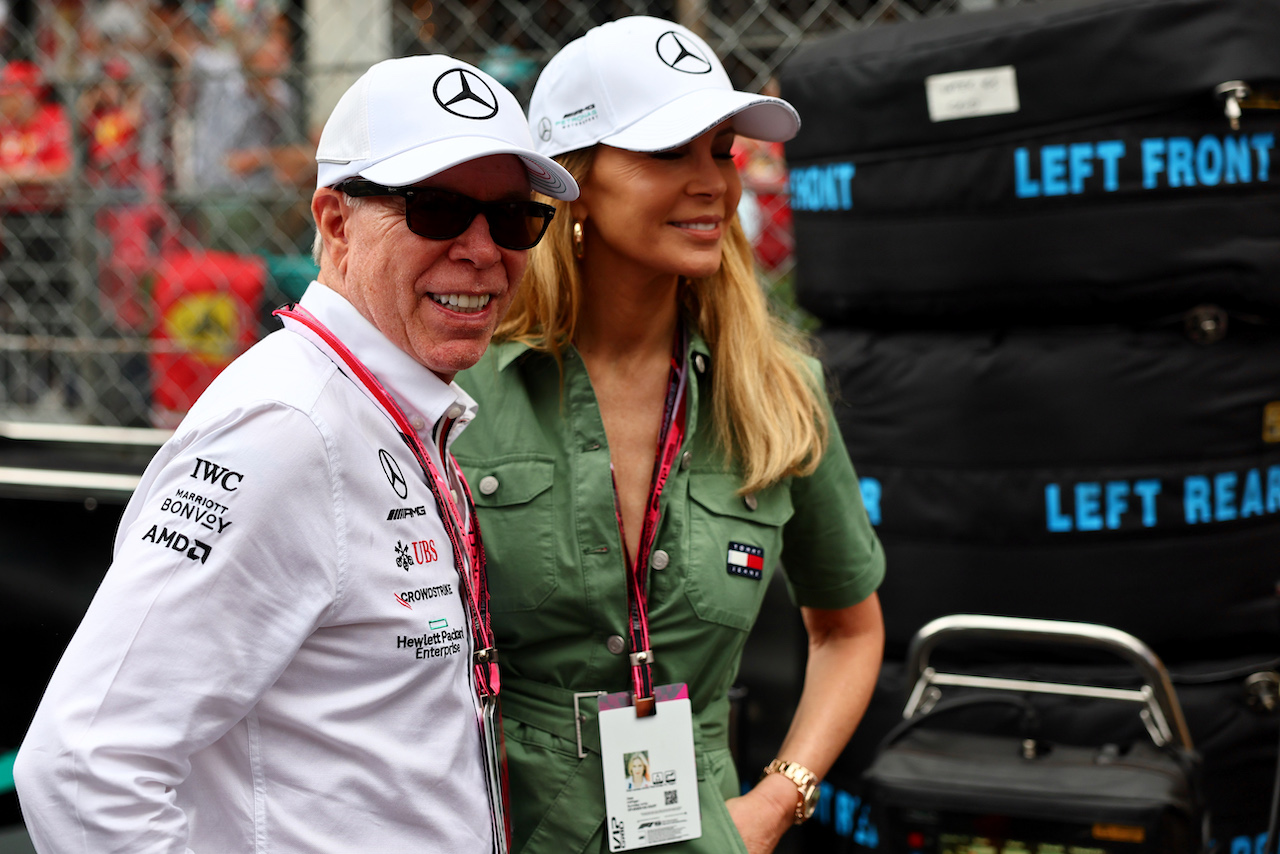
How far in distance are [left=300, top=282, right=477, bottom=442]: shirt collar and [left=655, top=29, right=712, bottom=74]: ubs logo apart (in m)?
0.62

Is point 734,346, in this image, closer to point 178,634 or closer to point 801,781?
point 801,781

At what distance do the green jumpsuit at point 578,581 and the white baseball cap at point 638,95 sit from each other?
0.33 meters

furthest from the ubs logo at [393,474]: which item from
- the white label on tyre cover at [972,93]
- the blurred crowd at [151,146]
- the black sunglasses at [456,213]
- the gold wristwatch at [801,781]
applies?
the blurred crowd at [151,146]

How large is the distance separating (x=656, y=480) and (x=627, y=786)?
428 millimetres

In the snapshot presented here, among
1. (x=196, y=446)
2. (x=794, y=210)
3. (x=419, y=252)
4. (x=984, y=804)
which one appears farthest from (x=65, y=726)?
(x=794, y=210)

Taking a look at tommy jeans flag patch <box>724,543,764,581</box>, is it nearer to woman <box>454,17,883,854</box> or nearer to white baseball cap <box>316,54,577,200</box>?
woman <box>454,17,883,854</box>

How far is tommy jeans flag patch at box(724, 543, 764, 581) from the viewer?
1.74 meters

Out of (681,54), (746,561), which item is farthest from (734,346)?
(681,54)

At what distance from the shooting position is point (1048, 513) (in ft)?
8.53

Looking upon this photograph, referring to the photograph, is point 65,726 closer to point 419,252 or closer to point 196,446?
point 196,446

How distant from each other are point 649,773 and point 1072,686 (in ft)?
3.89

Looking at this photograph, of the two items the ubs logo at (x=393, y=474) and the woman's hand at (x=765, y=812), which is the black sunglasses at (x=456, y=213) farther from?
the woman's hand at (x=765, y=812)

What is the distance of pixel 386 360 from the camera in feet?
4.44

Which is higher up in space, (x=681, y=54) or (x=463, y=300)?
(x=681, y=54)
